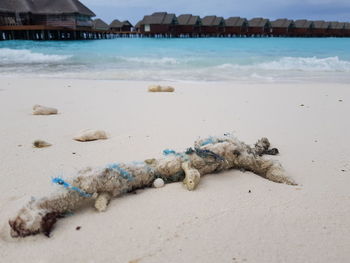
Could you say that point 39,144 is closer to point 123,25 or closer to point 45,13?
point 45,13

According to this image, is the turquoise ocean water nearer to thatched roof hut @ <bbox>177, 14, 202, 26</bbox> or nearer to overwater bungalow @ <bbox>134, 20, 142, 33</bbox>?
overwater bungalow @ <bbox>134, 20, 142, 33</bbox>

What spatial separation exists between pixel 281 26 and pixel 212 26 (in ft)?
52.4

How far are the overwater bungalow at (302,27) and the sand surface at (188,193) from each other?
66.6m

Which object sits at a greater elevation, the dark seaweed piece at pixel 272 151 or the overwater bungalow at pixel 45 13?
the overwater bungalow at pixel 45 13

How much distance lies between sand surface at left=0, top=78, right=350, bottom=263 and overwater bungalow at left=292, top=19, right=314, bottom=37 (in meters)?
66.6

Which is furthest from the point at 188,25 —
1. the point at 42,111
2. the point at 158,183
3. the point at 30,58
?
the point at 158,183

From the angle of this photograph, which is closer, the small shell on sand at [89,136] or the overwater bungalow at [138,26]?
the small shell on sand at [89,136]

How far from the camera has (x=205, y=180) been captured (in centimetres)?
219

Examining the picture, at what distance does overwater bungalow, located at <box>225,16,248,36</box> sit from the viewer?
5953 cm

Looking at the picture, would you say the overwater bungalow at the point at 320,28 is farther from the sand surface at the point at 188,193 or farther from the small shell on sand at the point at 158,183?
the small shell on sand at the point at 158,183

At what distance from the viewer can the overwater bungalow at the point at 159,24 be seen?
52.1 meters

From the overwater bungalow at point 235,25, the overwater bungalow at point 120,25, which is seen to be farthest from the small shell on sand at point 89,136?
the overwater bungalow at point 235,25

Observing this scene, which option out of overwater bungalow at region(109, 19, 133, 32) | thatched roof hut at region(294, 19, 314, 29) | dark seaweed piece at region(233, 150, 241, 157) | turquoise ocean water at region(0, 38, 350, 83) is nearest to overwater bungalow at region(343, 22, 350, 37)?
thatched roof hut at region(294, 19, 314, 29)

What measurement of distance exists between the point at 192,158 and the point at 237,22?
62.6 metres
